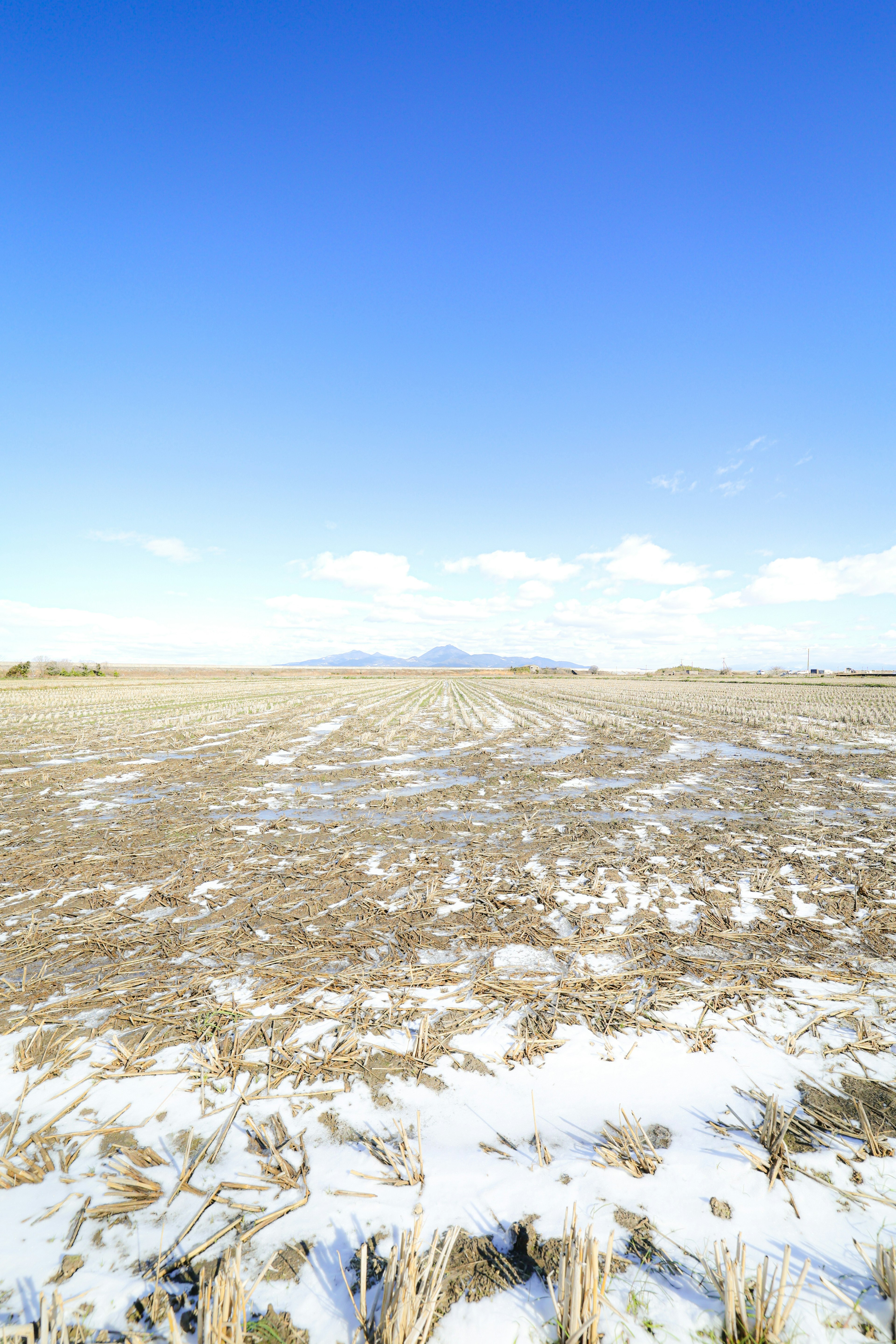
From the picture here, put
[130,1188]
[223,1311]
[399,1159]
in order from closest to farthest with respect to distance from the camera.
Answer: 1. [223,1311]
2. [130,1188]
3. [399,1159]

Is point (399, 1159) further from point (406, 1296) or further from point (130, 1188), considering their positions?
point (130, 1188)

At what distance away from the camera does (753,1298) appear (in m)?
2.16

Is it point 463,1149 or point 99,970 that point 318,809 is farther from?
point 463,1149

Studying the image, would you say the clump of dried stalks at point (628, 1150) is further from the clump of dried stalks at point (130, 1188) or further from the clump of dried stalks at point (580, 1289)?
the clump of dried stalks at point (130, 1188)

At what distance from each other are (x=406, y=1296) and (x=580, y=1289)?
684 millimetres

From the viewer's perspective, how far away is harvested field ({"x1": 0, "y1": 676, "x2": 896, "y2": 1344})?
2.24 m

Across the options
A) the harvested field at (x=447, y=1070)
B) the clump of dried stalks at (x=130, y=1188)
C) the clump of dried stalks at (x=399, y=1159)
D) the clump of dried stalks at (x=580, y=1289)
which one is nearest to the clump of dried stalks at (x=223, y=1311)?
the harvested field at (x=447, y=1070)

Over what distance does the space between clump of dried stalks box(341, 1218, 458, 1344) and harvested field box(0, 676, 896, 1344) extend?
2cm

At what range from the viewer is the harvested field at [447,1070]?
88.4 inches

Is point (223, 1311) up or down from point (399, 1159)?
up

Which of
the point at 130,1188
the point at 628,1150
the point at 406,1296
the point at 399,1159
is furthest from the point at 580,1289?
the point at 130,1188

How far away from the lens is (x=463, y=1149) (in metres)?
2.95

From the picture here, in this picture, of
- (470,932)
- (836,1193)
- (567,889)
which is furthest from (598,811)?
(836,1193)

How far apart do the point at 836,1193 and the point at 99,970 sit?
216 inches
